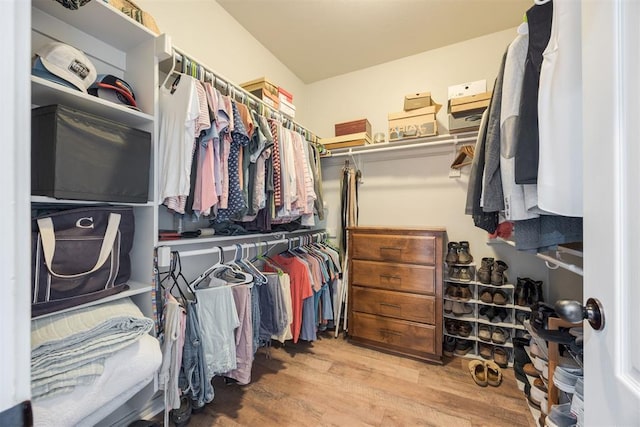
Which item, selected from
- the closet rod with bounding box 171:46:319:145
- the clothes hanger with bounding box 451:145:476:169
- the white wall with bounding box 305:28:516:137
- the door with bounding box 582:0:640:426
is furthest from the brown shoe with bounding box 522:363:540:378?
the closet rod with bounding box 171:46:319:145

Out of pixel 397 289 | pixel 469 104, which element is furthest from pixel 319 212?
pixel 469 104

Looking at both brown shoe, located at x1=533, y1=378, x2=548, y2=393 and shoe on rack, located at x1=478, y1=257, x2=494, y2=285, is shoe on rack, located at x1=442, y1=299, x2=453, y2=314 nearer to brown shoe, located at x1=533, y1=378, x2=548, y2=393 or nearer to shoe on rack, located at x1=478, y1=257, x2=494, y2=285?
shoe on rack, located at x1=478, y1=257, x2=494, y2=285

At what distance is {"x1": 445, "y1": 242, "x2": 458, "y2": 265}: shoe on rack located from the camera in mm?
2102

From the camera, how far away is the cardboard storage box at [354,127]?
248 cm

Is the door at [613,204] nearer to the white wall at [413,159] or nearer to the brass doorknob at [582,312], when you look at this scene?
the brass doorknob at [582,312]

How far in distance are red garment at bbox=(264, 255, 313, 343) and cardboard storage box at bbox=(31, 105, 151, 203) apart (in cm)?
112

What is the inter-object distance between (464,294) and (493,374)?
1.80 ft

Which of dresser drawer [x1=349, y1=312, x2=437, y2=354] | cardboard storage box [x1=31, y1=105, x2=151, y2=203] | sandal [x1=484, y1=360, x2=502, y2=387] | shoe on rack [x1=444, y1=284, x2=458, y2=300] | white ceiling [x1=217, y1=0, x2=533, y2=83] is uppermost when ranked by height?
white ceiling [x1=217, y1=0, x2=533, y2=83]

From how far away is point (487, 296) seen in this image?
6.51 ft

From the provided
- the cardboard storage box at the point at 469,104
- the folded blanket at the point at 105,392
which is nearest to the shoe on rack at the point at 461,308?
the cardboard storage box at the point at 469,104

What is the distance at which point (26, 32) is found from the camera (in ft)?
1.11

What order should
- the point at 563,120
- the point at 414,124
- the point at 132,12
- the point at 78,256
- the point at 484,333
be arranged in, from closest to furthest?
→ 1. the point at 563,120
2. the point at 78,256
3. the point at 132,12
4. the point at 484,333
5. the point at 414,124

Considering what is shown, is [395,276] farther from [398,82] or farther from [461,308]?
[398,82]

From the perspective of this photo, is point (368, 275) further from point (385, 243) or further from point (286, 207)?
point (286, 207)
